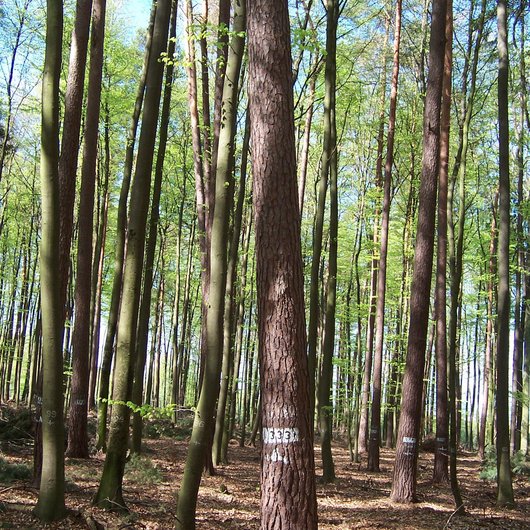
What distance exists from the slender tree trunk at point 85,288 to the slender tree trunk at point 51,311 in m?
4.91

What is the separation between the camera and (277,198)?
4266mm

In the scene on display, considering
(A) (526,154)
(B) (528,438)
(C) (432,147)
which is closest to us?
(C) (432,147)

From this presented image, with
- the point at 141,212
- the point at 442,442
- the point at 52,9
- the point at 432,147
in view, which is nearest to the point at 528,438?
the point at 442,442

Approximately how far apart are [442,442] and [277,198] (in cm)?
880

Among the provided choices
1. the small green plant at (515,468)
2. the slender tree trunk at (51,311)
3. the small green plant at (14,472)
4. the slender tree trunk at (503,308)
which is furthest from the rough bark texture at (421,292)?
the small green plant at (515,468)

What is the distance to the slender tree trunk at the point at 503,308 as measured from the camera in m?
9.36

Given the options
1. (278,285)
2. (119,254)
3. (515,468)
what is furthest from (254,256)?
(515,468)

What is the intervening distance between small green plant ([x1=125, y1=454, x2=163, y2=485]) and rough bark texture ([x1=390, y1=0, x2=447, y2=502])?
370 centimetres

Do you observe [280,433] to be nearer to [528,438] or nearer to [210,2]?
[210,2]

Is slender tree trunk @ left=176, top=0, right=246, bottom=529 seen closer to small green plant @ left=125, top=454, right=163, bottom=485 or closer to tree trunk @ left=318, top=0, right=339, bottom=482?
small green plant @ left=125, top=454, right=163, bottom=485

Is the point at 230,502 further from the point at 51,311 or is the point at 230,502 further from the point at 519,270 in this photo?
the point at 519,270

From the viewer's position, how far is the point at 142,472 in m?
8.96

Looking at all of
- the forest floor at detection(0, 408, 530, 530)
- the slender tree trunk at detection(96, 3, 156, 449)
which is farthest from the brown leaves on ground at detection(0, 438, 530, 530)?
the slender tree trunk at detection(96, 3, 156, 449)

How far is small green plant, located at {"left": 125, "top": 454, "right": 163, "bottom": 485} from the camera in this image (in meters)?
8.67
